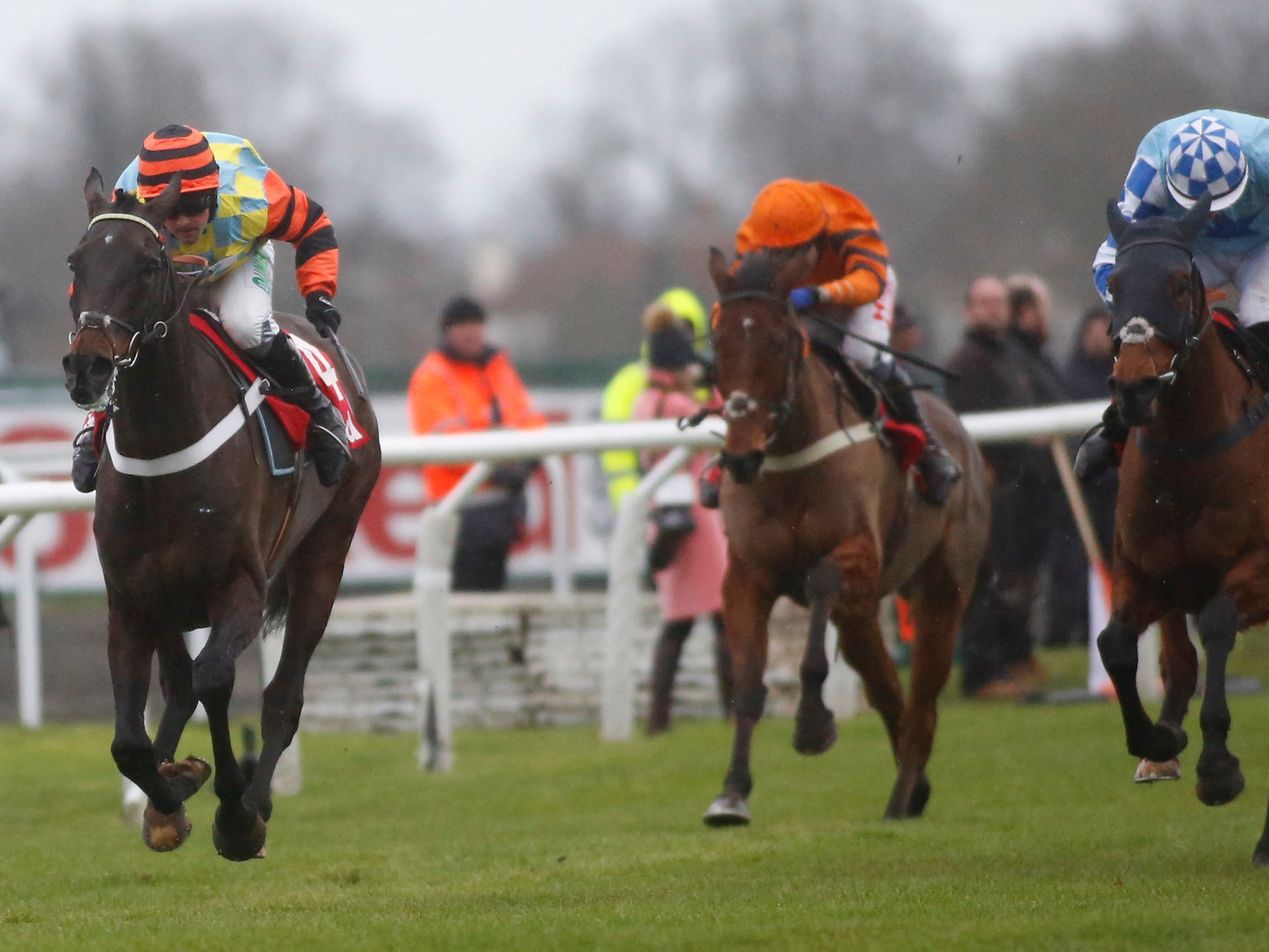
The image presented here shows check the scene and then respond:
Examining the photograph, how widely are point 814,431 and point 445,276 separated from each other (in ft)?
85.7

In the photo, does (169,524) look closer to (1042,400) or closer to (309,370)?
(309,370)

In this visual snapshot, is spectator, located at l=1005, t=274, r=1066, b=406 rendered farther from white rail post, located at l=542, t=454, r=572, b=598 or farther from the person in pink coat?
white rail post, located at l=542, t=454, r=572, b=598

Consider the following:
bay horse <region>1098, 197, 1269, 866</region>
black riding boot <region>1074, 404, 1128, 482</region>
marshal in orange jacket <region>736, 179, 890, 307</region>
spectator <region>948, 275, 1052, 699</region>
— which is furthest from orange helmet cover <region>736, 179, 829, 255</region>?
spectator <region>948, 275, 1052, 699</region>

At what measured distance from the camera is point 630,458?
10172 mm

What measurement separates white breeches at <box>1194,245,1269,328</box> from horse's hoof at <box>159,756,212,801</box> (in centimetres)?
303

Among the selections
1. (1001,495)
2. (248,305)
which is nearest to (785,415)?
(248,305)

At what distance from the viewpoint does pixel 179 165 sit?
536 centimetres

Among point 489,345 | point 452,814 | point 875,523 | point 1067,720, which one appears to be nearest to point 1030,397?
point 1067,720

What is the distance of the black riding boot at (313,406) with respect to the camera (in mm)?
5707

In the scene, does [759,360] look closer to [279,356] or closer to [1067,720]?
[279,356]

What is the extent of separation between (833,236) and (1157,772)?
2454 mm

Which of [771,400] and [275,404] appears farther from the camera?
[771,400]

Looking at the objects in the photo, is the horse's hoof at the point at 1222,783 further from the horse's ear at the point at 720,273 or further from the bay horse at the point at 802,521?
the horse's ear at the point at 720,273

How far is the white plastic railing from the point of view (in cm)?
823
